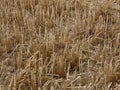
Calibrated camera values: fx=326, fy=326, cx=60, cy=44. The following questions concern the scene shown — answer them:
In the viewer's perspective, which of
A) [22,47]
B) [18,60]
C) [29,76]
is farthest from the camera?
[22,47]

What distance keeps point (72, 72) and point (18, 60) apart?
40 cm

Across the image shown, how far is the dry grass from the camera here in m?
2.17

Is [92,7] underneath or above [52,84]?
above

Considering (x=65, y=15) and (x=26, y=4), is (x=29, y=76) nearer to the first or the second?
(x=65, y=15)

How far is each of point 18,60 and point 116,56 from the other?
720 millimetres

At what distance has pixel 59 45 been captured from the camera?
2.58m

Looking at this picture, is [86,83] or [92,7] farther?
[92,7]

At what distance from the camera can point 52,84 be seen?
2.18 meters

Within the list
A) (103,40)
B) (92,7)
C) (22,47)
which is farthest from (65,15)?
(22,47)

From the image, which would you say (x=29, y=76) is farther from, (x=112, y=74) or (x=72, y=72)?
(x=112, y=74)

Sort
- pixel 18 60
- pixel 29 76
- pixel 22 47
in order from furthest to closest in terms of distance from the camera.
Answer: pixel 22 47, pixel 18 60, pixel 29 76

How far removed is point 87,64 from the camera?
2.44m

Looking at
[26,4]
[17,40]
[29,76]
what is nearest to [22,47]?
[17,40]

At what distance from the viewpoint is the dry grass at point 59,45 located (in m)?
2.17
